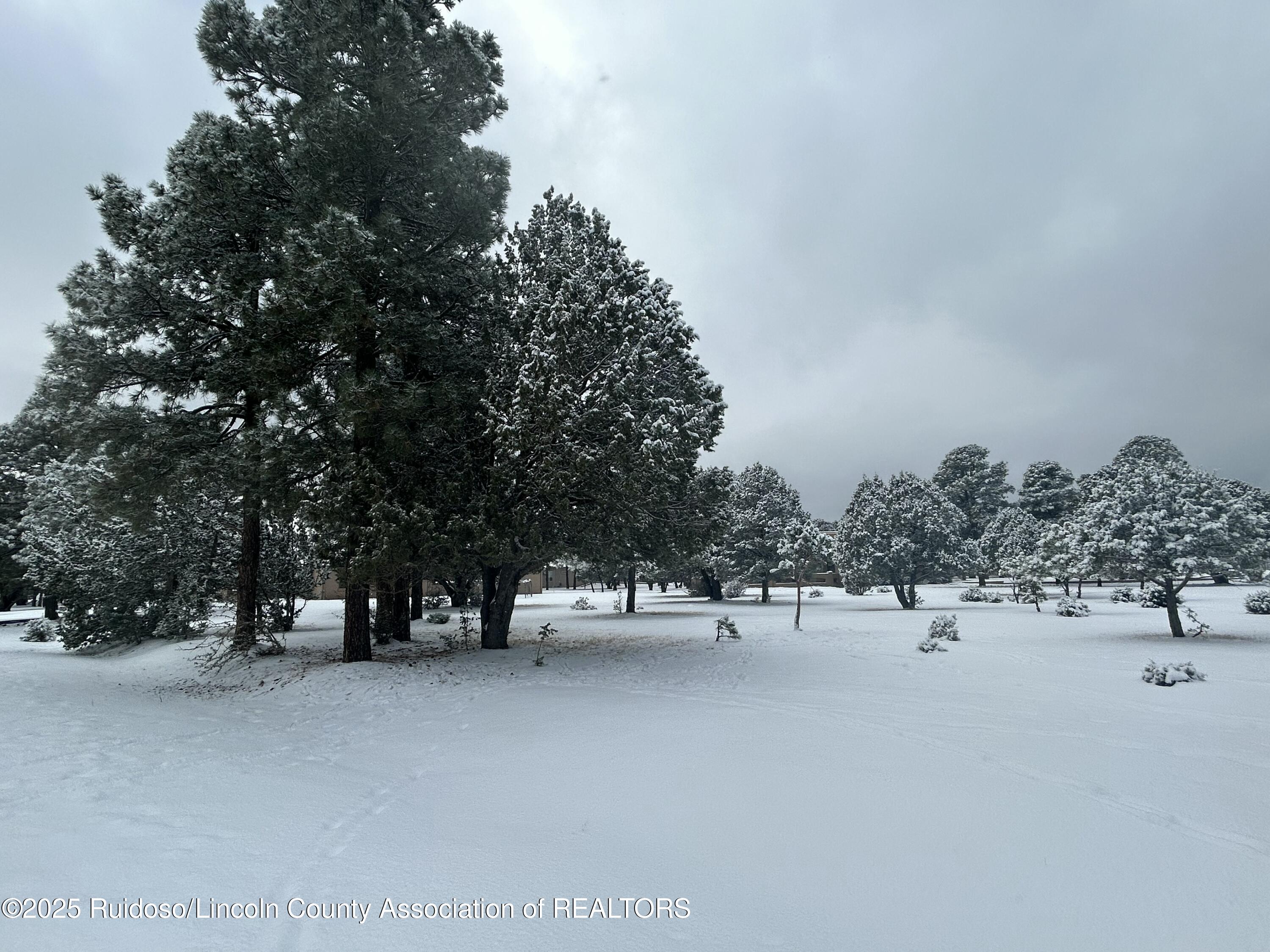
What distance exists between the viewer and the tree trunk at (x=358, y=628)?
1316 centimetres

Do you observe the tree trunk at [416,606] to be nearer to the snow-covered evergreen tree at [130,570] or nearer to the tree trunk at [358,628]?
the snow-covered evergreen tree at [130,570]

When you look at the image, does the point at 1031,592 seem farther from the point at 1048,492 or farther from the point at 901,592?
the point at 1048,492

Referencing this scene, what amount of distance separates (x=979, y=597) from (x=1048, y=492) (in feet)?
87.7

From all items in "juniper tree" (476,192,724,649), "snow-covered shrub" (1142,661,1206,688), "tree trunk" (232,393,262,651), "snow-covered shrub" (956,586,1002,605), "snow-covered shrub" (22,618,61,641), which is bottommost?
"snow-covered shrub" (22,618,61,641)

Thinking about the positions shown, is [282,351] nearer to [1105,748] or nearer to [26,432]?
[1105,748]

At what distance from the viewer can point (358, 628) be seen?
524 inches

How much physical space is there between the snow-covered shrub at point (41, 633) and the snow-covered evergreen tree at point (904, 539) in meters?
34.8

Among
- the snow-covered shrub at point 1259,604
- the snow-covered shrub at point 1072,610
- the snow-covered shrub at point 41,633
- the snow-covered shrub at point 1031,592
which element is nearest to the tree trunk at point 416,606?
the snow-covered shrub at point 41,633

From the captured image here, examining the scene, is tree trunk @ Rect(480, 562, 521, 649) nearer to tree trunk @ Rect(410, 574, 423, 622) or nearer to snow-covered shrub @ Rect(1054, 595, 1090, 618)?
tree trunk @ Rect(410, 574, 423, 622)

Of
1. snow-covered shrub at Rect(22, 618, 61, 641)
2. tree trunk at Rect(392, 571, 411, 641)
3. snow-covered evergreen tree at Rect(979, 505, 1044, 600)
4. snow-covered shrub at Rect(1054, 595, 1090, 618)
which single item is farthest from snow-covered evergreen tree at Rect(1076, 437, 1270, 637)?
snow-covered shrub at Rect(22, 618, 61, 641)

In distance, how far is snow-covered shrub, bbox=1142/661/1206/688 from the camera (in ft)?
34.8

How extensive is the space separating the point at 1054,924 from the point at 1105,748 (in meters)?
4.63

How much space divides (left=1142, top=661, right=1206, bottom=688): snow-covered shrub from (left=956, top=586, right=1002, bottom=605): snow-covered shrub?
2607 cm

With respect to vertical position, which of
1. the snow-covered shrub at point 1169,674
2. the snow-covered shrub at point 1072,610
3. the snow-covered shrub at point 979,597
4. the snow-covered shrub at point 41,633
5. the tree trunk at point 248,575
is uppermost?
the tree trunk at point 248,575
